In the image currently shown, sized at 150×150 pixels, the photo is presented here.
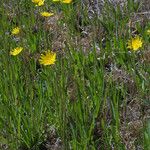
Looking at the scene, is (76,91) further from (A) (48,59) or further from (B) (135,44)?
(B) (135,44)

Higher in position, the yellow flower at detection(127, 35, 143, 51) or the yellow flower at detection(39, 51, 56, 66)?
the yellow flower at detection(127, 35, 143, 51)

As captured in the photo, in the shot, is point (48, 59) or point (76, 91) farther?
point (48, 59)

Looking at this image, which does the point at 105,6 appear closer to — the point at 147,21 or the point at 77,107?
the point at 147,21


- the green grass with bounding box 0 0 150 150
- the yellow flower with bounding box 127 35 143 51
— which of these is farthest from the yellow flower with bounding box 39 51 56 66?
the yellow flower with bounding box 127 35 143 51

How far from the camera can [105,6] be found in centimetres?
288

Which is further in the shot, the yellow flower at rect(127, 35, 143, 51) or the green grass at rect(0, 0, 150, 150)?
the yellow flower at rect(127, 35, 143, 51)

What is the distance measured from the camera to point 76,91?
6.50ft

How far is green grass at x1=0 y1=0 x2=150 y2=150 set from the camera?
1.93 metres

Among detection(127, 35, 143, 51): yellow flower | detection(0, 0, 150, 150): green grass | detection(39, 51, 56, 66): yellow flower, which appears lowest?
detection(0, 0, 150, 150): green grass

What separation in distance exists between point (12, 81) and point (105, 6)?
915mm

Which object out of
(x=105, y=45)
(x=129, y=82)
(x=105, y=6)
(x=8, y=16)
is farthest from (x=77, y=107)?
(x=8, y=16)

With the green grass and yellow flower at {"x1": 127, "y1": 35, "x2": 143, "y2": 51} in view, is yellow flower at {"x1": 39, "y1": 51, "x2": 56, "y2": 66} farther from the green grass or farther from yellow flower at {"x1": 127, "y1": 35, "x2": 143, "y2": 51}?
yellow flower at {"x1": 127, "y1": 35, "x2": 143, "y2": 51}

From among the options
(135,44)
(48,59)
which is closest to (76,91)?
(48,59)

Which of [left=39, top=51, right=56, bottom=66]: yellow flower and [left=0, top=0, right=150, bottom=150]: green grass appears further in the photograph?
[left=39, top=51, right=56, bottom=66]: yellow flower
